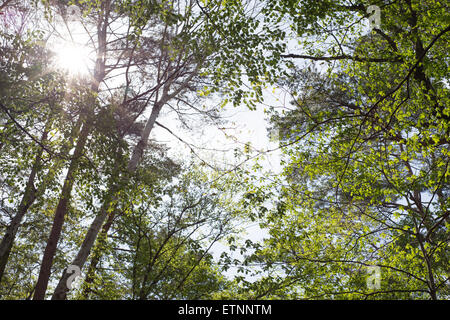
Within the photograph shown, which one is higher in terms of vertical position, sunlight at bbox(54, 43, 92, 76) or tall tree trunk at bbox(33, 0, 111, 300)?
sunlight at bbox(54, 43, 92, 76)

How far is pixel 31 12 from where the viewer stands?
7984 mm

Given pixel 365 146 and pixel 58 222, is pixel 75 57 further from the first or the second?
pixel 365 146

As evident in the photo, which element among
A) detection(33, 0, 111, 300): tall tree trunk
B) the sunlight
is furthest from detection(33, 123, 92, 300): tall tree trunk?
the sunlight

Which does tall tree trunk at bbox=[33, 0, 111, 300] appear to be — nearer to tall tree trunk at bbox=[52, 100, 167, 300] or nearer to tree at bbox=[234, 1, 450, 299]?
tall tree trunk at bbox=[52, 100, 167, 300]

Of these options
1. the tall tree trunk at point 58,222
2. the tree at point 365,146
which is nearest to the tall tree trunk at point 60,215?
the tall tree trunk at point 58,222

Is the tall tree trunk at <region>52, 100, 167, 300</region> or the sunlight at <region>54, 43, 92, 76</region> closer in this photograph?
the tall tree trunk at <region>52, 100, 167, 300</region>

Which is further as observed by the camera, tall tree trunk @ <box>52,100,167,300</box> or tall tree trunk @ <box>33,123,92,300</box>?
tall tree trunk @ <box>33,123,92,300</box>

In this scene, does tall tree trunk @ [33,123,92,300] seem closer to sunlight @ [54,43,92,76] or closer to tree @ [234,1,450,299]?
sunlight @ [54,43,92,76]

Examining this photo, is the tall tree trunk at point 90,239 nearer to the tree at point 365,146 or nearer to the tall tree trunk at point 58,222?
the tall tree trunk at point 58,222

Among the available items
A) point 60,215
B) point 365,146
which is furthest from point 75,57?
point 365,146

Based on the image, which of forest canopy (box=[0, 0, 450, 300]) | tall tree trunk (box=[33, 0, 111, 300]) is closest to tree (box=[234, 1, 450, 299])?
forest canopy (box=[0, 0, 450, 300])

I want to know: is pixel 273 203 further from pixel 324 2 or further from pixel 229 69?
pixel 324 2

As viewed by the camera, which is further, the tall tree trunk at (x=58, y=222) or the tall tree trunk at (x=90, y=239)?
the tall tree trunk at (x=58, y=222)
